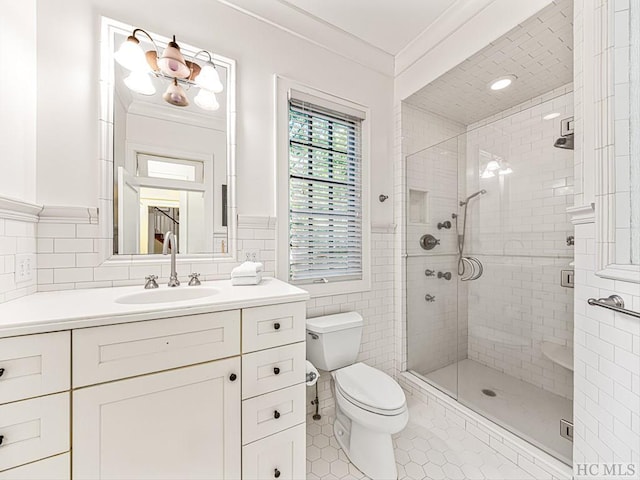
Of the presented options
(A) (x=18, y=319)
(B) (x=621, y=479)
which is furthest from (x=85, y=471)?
(B) (x=621, y=479)

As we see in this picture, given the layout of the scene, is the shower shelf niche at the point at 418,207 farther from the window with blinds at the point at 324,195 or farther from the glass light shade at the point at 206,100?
the glass light shade at the point at 206,100

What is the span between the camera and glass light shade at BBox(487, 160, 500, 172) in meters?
2.08

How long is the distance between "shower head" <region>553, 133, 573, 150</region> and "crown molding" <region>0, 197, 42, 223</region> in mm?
2703

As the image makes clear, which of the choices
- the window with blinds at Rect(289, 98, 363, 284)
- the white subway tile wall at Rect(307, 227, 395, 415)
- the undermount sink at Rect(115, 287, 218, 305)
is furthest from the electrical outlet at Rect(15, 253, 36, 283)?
the white subway tile wall at Rect(307, 227, 395, 415)

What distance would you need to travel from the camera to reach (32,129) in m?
1.17

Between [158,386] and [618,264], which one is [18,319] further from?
[618,264]

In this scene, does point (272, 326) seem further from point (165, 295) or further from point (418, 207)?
point (418, 207)

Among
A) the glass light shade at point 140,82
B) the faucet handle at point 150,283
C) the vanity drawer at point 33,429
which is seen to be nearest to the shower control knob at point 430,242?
the faucet handle at point 150,283

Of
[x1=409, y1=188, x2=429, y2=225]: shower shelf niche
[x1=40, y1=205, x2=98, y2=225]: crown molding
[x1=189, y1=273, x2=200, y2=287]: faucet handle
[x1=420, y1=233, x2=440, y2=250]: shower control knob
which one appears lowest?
[x1=189, y1=273, x2=200, y2=287]: faucet handle

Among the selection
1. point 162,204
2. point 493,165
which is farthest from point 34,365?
point 493,165

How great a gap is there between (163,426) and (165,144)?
4.24 feet

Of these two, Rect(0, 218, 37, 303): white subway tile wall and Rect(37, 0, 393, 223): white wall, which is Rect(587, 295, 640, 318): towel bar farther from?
Rect(0, 218, 37, 303): white subway tile wall

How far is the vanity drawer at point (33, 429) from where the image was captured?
731 mm

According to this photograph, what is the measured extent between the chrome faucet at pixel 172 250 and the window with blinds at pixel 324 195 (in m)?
0.68
